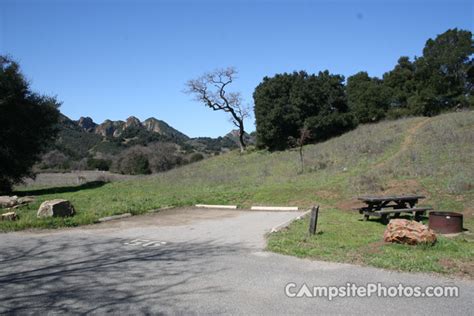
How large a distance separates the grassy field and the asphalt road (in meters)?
0.73

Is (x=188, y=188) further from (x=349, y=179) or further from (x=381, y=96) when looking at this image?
(x=381, y=96)

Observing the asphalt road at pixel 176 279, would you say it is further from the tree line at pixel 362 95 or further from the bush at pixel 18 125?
the tree line at pixel 362 95

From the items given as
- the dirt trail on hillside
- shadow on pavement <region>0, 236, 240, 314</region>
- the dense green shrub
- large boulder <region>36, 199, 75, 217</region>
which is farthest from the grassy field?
the dense green shrub

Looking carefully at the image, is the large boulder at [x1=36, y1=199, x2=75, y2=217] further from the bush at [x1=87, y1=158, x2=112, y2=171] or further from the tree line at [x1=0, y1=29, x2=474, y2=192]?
the bush at [x1=87, y1=158, x2=112, y2=171]

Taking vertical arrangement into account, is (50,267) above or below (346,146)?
below

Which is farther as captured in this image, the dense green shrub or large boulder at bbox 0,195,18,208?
the dense green shrub

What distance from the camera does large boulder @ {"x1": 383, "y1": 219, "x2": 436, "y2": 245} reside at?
275 inches

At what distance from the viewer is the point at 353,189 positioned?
15297 mm

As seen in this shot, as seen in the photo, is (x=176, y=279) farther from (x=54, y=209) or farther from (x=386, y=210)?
(x=386, y=210)

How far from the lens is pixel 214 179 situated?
23344 mm

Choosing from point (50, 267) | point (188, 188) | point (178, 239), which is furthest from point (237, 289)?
point (188, 188)

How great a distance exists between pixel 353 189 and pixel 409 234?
8.41 meters

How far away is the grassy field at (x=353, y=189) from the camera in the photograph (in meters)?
6.78

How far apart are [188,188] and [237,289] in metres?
16.3
